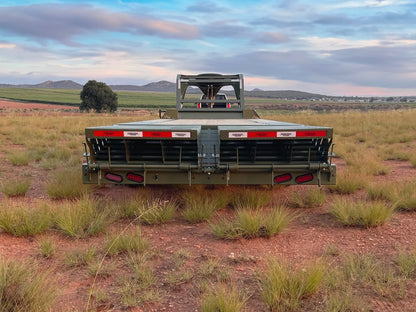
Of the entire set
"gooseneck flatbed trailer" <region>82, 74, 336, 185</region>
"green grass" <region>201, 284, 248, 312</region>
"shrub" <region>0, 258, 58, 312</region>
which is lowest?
"green grass" <region>201, 284, 248, 312</region>

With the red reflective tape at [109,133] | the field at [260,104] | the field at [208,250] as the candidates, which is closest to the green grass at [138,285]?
the field at [208,250]

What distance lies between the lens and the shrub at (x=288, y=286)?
2.83 metres

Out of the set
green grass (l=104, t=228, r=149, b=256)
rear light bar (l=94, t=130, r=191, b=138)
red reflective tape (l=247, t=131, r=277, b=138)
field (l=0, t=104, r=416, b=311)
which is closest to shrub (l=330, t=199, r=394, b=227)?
field (l=0, t=104, r=416, b=311)

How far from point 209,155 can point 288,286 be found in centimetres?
A: 231

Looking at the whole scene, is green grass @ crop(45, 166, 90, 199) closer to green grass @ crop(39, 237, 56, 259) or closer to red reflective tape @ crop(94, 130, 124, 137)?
red reflective tape @ crop(94, 130, 124, 137)

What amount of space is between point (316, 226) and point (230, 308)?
255 cm

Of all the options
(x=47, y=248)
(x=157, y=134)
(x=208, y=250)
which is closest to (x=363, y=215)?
(x=208, y=250)

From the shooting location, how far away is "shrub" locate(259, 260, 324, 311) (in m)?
2.83

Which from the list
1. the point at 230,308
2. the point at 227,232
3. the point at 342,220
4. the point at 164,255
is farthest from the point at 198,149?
the point at 230,308

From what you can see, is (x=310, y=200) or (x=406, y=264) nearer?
(x=406, y=264)

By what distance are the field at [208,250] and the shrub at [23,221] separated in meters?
0.01

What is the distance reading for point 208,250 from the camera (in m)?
4.06

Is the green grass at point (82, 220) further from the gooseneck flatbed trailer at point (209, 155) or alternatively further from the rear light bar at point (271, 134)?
the rear light bar at point (271, 134)

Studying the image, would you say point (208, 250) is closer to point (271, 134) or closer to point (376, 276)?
point (271, 134)
